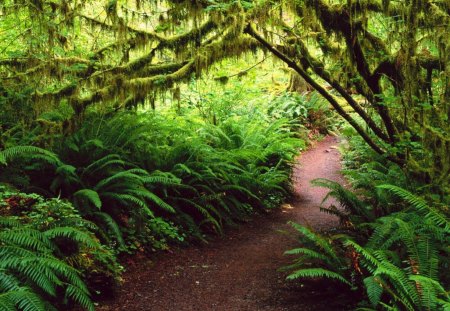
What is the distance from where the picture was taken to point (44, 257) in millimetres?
3674

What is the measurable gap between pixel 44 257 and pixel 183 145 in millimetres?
3745

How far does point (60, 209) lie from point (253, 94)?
33.0 feet

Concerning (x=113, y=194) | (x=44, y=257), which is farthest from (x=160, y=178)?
(x=44, y=257)

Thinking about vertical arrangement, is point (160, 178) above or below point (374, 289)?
above

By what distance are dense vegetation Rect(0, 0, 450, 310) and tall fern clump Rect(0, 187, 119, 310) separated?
0.06 feet

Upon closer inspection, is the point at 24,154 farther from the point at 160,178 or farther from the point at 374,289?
the point at 374,289

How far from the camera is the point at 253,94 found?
539 inches

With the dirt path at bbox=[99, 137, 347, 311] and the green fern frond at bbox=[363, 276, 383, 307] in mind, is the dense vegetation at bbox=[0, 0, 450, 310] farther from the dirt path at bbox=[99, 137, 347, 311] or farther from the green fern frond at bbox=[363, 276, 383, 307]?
the dirt path at bbox=[99, 137, 347, 311]

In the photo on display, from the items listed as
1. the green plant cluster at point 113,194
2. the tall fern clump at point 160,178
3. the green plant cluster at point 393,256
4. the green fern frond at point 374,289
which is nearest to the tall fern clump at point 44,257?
the green plant cluster at point 113,194

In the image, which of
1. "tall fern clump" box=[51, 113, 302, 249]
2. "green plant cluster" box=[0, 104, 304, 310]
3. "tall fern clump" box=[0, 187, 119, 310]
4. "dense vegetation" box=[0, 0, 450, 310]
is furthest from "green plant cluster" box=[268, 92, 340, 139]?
"tall fern clump" box=[0, 187, 119, 310]

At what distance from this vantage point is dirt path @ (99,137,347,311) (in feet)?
14.7

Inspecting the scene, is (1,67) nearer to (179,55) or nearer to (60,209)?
(179,55)

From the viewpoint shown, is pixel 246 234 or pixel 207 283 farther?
pixel 246 234

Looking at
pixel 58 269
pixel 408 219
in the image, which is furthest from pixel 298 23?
pixel 58 269
